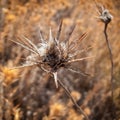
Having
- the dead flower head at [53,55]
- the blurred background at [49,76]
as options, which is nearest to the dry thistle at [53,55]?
the dead flower head at [53,55]

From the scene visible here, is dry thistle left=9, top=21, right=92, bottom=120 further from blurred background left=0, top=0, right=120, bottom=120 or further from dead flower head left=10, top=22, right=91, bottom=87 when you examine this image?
blurred background left=0, top=0, right=120, bottom=120

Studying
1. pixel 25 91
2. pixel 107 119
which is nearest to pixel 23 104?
pixel 25 91

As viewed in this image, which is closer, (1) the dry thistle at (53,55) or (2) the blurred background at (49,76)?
(1) the dry thistle at (53,55)

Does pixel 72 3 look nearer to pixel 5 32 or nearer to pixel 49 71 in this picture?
pixel 5 32

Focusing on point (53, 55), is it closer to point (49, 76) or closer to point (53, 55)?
point (53, 55)

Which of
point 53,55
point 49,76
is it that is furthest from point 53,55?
point 49,76

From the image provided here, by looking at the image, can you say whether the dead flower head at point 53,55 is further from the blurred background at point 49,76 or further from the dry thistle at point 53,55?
the blurred background at point 49,76

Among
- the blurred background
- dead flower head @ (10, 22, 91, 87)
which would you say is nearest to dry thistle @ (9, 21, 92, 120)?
dead flower head @ (10, 22, 91, 87)

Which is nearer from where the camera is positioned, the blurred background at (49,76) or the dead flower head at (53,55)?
the dead flower head at (53,55)

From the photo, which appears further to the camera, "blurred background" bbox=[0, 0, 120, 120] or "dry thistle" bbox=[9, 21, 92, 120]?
"blurred background" bbox=[0, 0, 120, 120]
